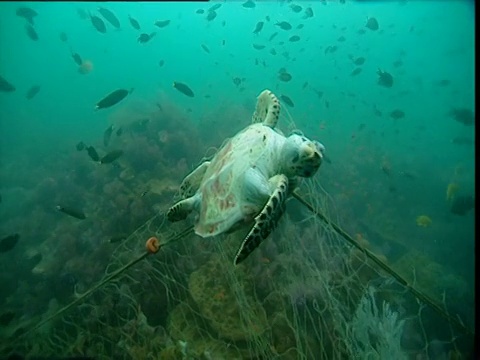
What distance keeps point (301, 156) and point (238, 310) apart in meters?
2.45

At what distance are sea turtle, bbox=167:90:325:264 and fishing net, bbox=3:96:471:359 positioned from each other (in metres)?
0.53

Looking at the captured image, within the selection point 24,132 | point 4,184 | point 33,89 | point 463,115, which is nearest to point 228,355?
point 463,115

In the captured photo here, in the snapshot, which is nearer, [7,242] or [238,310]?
[238,310]

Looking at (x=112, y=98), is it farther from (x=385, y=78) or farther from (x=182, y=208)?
(x=385, y=78)

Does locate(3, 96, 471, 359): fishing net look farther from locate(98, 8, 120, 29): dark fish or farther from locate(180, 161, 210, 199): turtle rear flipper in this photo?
locate(98, 8, 120, 29): dark fish

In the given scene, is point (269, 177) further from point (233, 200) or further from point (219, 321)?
point (219, 321)

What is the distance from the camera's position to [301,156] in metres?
2.93

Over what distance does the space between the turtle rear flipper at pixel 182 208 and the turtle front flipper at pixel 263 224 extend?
3.49 ft

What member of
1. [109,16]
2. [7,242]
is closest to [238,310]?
[7,242]

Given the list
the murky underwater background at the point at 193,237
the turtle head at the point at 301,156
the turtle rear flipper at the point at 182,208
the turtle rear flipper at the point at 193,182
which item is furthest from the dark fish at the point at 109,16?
the turtle head at the point at 301,156

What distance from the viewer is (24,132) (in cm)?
2958

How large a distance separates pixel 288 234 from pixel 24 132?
33.4 metres

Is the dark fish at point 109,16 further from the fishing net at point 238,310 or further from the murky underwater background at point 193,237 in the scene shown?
the fishing net at point 238,310

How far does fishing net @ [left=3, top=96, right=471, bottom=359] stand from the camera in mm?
3818
